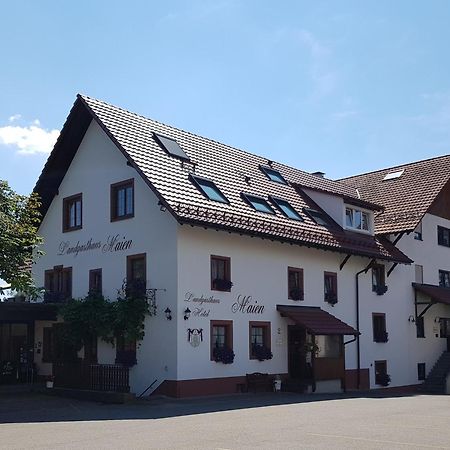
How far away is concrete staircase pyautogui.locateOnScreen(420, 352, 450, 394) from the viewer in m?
33.1

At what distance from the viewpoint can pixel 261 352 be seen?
81.3 ft

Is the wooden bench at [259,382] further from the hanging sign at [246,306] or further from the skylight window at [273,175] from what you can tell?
the skylight window at [273,175]

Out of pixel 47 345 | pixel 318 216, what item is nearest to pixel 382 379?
pixel 318 216

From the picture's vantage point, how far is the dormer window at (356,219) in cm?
3116

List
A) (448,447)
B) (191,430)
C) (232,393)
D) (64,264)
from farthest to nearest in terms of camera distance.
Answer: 1. (64,264)
2. (232,393)
3. (191,430)
4. (448,447)

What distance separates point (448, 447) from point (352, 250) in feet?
54.1

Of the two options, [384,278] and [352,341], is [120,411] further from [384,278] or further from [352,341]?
[384,278]

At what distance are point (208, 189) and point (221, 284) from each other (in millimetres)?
3518

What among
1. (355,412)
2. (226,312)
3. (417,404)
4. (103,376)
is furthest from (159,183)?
(417,404)

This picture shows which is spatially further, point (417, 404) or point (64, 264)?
point (64, 264)

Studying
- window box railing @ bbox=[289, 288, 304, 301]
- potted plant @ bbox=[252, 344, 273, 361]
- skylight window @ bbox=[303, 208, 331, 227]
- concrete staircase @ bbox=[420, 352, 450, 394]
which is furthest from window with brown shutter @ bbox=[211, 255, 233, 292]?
concrete staircase @ bbox=[420, 352, 450, 394]

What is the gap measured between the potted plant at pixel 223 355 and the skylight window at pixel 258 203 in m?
5.56

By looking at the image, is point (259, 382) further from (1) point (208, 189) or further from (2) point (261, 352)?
(1) point (208, 189)

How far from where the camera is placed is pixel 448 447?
12477 mm
